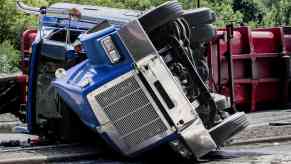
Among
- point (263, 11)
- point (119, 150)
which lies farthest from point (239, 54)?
point (263, 11)

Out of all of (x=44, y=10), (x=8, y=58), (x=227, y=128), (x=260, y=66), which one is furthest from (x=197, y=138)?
(x=8, y=58)

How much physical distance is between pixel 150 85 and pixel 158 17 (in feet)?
2.86

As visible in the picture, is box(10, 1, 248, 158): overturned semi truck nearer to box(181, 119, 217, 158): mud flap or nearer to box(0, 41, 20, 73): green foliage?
box(181, 119, 217, 158): mud flap

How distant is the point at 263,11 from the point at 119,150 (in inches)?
2044

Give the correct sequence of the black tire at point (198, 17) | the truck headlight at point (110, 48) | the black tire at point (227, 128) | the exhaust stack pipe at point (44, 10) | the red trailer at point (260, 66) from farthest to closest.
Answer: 1. the red trailer at point (260, 66)
2. the exhaust stack pipe at point (44, 10)
3. the black tire at point (198, 17)
4. the black tire at point (227, 128)
5. the truck headlight at point (110, 48)

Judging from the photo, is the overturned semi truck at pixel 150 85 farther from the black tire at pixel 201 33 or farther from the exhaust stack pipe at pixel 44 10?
the exhaust stack pipe at pixel 44 10

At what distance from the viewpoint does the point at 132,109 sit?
8.15 meters

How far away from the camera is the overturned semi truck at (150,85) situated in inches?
320

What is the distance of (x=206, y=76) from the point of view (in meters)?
9.48

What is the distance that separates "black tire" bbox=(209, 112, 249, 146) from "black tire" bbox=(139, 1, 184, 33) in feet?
4.09

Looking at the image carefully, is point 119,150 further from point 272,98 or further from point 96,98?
point 272,98

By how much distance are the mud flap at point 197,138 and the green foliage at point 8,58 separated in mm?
21678

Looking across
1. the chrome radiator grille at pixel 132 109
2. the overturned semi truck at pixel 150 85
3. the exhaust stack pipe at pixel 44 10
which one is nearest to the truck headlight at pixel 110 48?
the overturned semi truck at pixel 150 85

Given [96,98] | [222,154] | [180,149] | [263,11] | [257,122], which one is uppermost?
[96,98]
